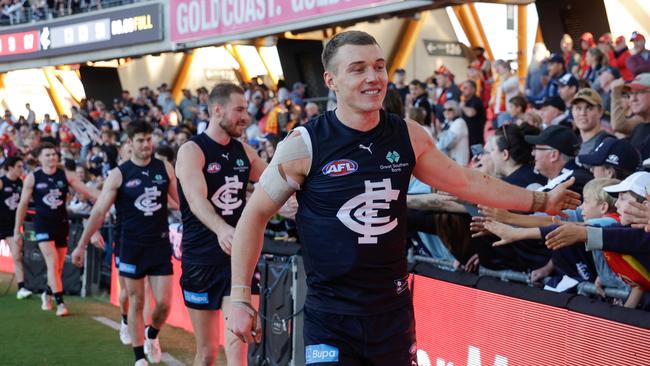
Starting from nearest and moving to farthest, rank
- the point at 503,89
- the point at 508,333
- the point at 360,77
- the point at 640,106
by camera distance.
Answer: the point at 360,77, the point at 508,333, the point at 640,106, the point at 503,89

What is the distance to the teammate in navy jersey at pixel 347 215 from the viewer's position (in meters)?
4.13

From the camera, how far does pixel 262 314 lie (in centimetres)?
875

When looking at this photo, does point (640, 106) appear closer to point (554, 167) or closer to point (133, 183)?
point (554, 167)

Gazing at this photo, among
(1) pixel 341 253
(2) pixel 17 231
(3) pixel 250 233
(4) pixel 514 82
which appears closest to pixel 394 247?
(1) pixel 341 253

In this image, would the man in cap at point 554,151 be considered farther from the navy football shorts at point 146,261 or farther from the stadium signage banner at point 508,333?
the navy football shorts at point 146,261

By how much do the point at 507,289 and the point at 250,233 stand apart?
261cm

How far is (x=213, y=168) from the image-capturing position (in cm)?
703

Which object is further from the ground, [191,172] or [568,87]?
[568,87]

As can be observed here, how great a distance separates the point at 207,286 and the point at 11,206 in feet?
33.6

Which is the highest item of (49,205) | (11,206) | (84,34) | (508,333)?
(84,34)

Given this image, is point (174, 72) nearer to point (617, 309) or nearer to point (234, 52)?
point (234, 52)

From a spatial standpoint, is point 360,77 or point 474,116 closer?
point 360,77

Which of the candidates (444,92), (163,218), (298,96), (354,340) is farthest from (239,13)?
(354,340)

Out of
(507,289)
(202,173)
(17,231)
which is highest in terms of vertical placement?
(202,173)
